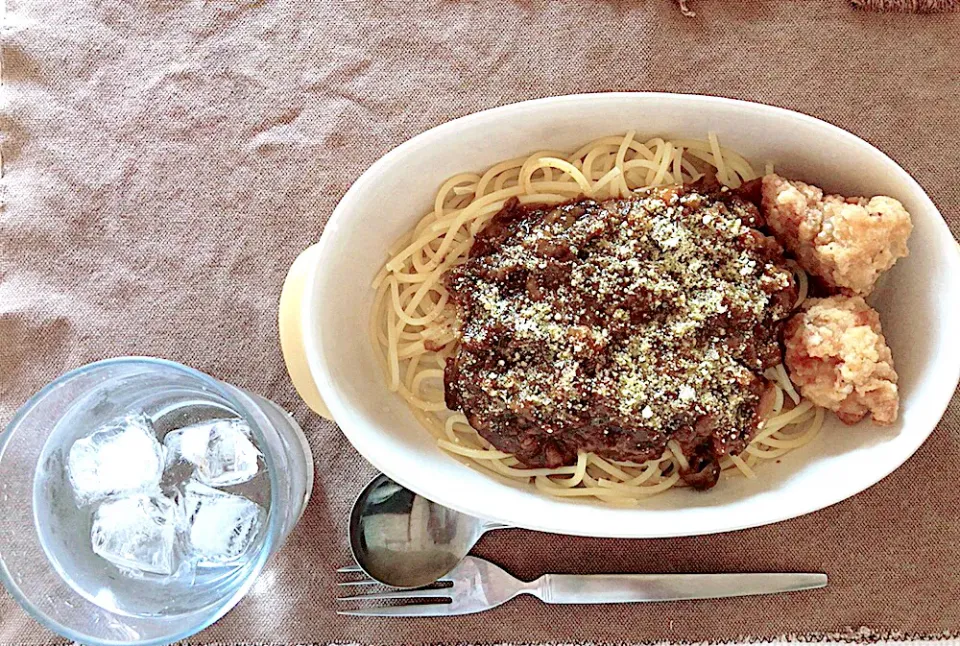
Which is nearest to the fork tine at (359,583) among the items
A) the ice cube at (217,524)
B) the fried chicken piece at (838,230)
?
the ice cube at (217,524)

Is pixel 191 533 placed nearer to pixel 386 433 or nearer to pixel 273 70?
pixel 386 433

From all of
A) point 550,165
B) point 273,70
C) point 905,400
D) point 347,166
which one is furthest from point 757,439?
point 273,70

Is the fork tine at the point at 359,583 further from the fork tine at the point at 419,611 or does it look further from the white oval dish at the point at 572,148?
the white oval dish at the point at 572,148

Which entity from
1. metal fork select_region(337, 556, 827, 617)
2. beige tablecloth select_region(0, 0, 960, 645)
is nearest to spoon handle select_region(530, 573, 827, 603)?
metal fork select_region(337, 556, 827, 617)

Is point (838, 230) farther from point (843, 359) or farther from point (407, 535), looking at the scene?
point (407, 535)

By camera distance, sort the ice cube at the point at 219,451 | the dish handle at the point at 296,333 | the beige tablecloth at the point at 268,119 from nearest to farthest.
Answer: the dish handle at the point at 296,333 → the ice cube at the point at 219,451 → the beige tablecloth at the point at 268,119
